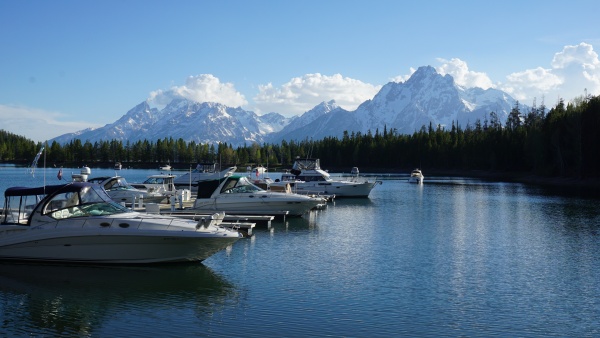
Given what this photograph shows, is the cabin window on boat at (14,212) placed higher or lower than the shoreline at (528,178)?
lower

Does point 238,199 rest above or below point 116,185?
below

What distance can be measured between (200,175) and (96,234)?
47725mm

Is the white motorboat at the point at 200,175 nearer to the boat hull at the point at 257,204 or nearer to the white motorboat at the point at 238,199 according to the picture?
the white motorboat at the point at 238,199

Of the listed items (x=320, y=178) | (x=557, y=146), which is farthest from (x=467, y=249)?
(x=557, y=146)

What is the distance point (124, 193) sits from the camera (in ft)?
144

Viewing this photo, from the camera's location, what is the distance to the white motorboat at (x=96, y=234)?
22.3m

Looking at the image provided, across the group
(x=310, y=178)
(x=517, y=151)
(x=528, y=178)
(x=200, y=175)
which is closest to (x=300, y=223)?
(x=310, y=178)

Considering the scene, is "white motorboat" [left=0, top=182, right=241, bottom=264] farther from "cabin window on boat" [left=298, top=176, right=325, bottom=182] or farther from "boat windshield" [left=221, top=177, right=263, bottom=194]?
"cabin window on boat" [left=298, top=176, right=325, bottom=182]

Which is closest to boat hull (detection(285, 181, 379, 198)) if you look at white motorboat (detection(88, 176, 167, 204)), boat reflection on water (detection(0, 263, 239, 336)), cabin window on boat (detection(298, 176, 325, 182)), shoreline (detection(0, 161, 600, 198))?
cabin window on boat (detection(298, 176, 325, 182))

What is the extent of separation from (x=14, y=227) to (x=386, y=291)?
1473cm

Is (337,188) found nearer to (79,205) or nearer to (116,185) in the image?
(116,185)

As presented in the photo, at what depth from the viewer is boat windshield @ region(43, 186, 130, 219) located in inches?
903

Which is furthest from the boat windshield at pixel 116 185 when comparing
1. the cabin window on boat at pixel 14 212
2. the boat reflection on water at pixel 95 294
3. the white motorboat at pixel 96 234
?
the boat reflection on water at pixel 95 294

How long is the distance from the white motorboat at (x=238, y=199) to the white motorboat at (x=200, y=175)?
22.2 meters
